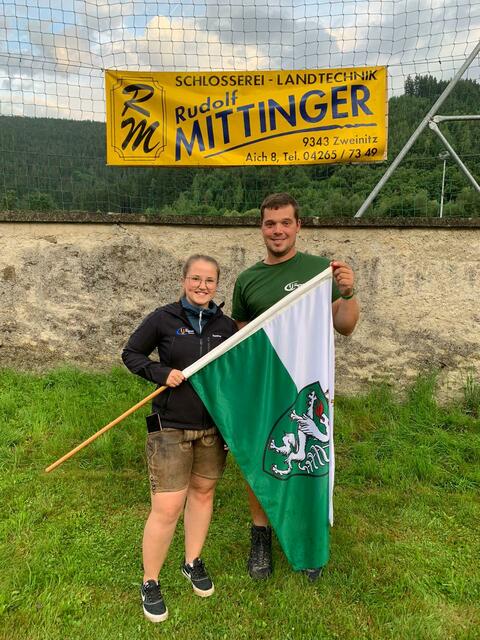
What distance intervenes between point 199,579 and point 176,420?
0.91m

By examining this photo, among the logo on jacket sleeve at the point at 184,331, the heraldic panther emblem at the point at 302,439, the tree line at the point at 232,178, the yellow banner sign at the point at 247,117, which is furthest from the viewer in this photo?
the tree line at the point at 232,178

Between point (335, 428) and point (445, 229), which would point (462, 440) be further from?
point (445, 229)

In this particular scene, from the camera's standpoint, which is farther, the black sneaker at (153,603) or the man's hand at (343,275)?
the man's hand at (343,275)

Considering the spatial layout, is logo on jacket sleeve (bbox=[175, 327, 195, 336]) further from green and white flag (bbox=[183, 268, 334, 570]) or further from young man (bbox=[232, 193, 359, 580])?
young man (bbox=[232, 193, 359, 580])

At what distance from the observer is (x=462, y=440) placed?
4129 millimetres

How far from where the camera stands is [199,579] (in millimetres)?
2625

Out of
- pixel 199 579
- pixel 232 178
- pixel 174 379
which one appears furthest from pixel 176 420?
pixel 232 178

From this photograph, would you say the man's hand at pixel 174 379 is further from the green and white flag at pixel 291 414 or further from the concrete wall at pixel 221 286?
the concrete wall at pixel 221 286

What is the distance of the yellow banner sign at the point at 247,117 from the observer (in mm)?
4742

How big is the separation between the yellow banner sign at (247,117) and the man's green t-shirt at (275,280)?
245cm

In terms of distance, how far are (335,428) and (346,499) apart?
0.94 metres

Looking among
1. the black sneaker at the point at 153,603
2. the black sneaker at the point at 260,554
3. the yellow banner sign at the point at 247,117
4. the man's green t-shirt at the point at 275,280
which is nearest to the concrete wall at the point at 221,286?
the yellow banner sign at the point at 247,117

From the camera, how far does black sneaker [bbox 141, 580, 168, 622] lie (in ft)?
8.00

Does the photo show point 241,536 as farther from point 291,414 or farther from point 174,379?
point 174,379
